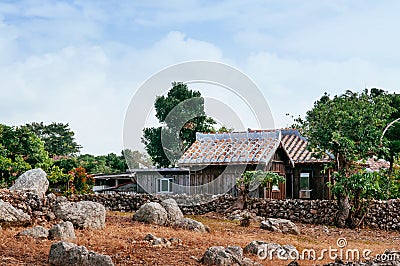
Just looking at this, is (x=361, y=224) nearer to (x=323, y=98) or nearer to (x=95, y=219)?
(x=95, y=219)

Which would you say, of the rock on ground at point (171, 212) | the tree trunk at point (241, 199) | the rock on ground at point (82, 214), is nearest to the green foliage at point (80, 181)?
the tree trunk at point (241, 199)

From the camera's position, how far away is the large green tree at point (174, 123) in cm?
3956

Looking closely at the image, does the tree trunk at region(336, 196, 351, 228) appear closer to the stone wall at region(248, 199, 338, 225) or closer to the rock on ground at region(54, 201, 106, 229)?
the stone wall at region(248, 199, 338, 225)

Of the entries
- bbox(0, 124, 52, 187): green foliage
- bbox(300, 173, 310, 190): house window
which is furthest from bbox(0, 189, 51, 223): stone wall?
bbox(300, 173, 310, 190): house window

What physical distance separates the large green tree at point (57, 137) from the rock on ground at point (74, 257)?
44095 mm

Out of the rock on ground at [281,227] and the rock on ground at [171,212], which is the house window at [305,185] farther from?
the rock on ground at [171,212]

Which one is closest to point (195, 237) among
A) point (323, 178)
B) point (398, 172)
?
point (398, 172)

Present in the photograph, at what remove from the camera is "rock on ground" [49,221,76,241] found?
1233cm

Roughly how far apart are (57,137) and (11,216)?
40.8 meters

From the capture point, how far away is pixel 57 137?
54281 millimetres

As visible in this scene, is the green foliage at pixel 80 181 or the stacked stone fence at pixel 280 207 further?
the green foliage at pixel 80 181

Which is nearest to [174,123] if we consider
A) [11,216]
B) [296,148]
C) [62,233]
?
[296,148]

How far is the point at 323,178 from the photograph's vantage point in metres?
30.1

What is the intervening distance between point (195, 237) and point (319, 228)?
301 inches
